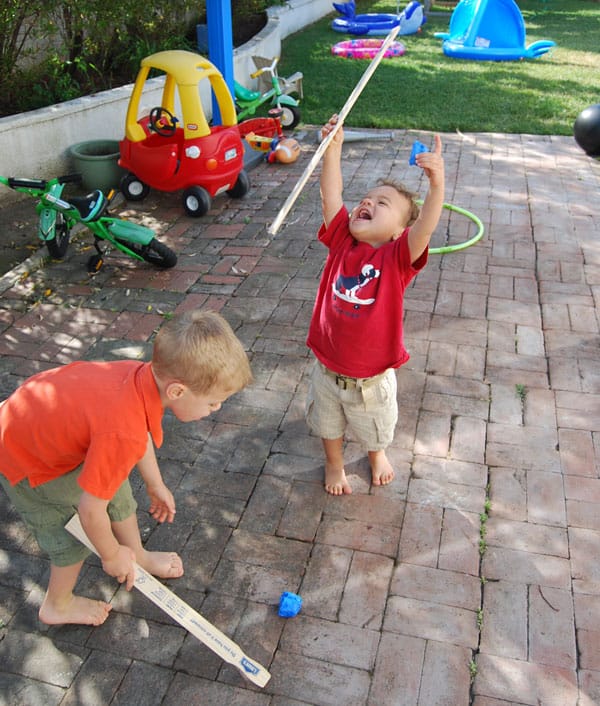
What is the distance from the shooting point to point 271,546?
9.16 ft

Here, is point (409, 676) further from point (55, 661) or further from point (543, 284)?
point (543, 284)

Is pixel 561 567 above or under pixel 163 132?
under

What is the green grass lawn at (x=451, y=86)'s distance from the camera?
27.9ft

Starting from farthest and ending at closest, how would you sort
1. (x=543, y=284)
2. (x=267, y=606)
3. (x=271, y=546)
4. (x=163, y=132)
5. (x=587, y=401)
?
(x=163, y=132)
(x=543, y=284)
(x=587, y=401)
(x=271, y=546)
(x=267, y=606)

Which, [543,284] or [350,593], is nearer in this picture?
[350,593]

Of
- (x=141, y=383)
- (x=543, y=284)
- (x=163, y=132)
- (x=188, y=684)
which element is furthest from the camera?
(x=163, y=132)

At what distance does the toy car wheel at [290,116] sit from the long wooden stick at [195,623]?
6.67 m

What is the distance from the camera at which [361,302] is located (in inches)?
102

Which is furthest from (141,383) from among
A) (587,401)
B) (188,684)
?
(587,401)

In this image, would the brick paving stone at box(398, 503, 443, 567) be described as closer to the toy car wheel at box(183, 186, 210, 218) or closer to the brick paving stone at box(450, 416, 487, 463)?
the brick paving stone at box(450, 416, 487, 463)

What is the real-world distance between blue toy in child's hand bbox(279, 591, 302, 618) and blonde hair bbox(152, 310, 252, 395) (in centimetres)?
95

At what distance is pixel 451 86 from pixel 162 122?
239 inches

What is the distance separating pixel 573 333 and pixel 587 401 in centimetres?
73

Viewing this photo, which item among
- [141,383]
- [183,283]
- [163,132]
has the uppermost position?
[141,383]
